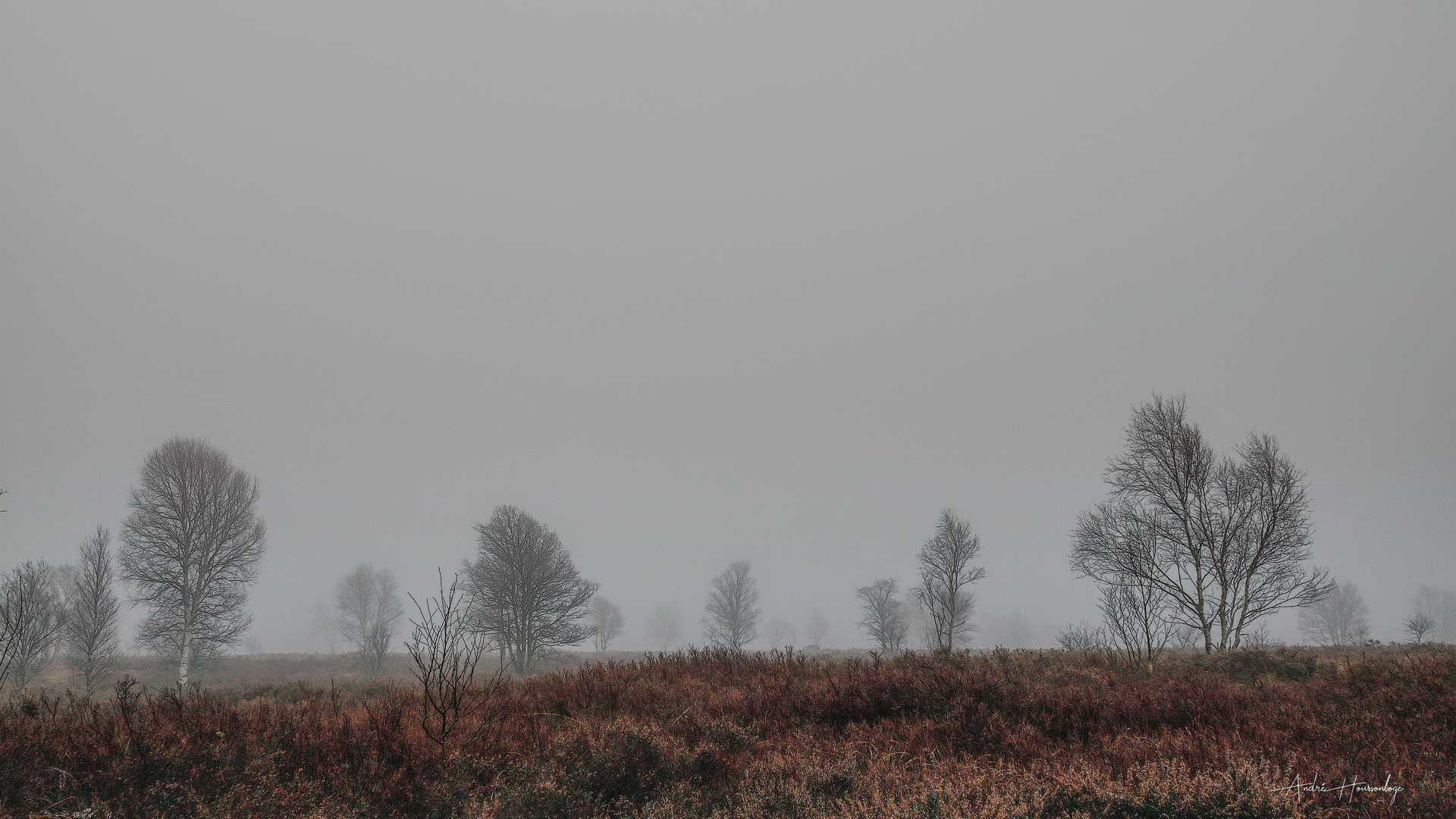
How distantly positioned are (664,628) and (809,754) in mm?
106632

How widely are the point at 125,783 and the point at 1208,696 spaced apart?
10.1 m

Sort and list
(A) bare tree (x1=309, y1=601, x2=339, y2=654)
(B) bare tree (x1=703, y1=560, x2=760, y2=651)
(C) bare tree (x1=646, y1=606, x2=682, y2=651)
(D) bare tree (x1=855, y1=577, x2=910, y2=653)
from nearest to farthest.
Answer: (D) bare tree (x1=855, y1=577, x2=910, y2=653)
(B) bare tree (x1=703, y1=560, x2=760, y2=651)
(A) bare tree (x1=309, y1=601, x2=339, y2=654)
(C) bare tree (x1=646, y1=606, x2=682, y2=651)

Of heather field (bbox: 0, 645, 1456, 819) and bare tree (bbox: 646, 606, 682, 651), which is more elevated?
heather field (bbox: 0, 645, 1456, 819)

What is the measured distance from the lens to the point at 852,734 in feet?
19.0

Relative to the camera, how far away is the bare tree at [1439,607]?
66750 millimetres

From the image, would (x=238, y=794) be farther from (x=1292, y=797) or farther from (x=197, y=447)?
(x=197, y=447)

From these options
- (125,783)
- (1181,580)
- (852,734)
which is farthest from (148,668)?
(1181,580)

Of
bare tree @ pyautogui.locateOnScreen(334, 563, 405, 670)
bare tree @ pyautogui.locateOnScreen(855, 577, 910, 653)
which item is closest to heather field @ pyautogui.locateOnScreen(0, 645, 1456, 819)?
bare tree @ pyautogui.locateOnScreen(855, 577, 910, 653)

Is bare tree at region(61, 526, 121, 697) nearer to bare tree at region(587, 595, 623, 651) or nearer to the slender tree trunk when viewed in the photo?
the slender tree trunk

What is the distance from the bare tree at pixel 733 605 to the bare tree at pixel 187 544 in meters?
31.9

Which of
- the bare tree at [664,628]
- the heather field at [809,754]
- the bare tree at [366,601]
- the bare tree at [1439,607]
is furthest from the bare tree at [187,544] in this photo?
the bare tree at [1439,607]
